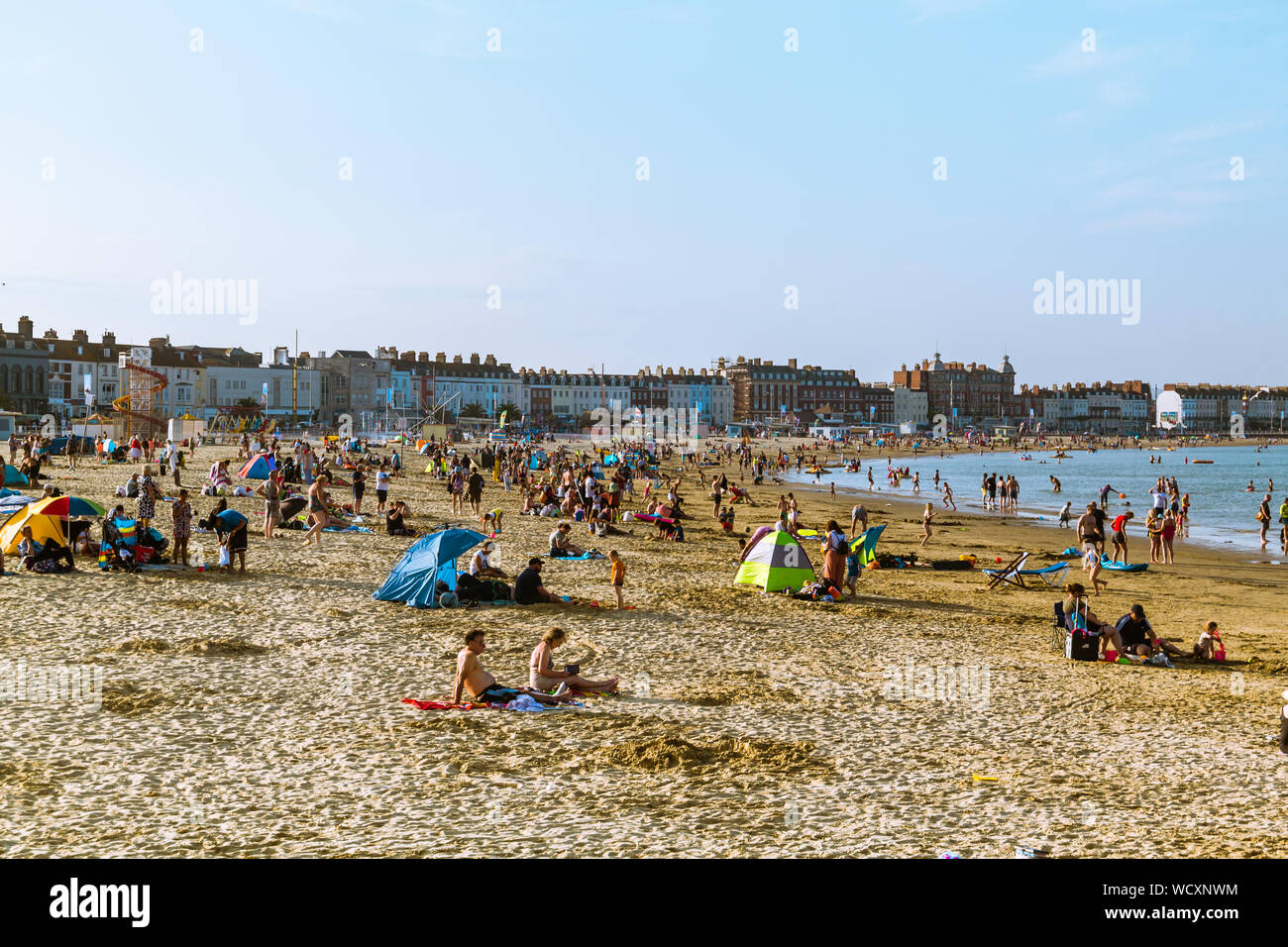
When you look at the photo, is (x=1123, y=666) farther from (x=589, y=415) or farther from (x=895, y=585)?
(x=589, y=415)

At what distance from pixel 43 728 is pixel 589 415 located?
5530 inches

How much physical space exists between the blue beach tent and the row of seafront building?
72.4 metres

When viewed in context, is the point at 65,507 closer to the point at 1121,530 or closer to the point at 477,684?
the point at 477,684

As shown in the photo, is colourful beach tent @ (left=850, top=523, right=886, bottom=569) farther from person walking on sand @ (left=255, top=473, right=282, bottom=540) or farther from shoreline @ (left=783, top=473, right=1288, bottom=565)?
person walking on sand @ (left=255, top=473, right=282, bottom=540)

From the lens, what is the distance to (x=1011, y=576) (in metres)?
20.1

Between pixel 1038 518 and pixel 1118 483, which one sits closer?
pixel 1038 518

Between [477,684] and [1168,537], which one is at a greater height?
[477,684]

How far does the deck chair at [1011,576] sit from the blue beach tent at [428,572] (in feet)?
32.6

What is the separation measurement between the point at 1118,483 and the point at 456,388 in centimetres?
9625

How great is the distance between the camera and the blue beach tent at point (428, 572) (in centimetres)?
1459
